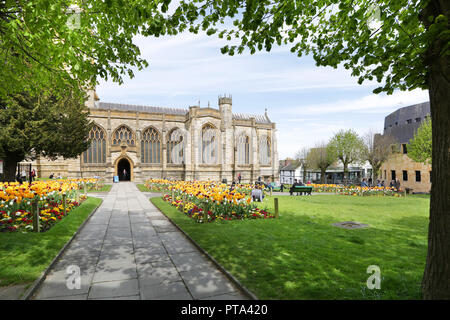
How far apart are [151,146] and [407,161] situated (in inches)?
1487

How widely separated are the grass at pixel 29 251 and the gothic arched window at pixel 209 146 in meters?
33.1

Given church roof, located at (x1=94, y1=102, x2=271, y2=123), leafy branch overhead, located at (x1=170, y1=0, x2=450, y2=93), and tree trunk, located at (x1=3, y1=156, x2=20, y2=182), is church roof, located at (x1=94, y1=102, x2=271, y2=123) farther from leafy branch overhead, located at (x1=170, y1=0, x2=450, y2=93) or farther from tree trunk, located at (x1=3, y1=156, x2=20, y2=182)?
leafy branch overhead, located at (x1=170, y1=0, x2=450, y2=93)

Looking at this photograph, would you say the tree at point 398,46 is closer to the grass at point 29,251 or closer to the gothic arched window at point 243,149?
the grass at point 29,251

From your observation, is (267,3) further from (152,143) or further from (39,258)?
(152,143)

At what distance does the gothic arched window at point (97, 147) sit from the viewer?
1366 inches

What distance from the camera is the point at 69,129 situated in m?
20.0

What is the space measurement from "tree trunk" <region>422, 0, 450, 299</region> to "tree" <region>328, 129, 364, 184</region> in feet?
115

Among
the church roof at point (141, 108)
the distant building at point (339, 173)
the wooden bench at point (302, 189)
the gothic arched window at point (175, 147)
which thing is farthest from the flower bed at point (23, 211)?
the distant building at point (339, 173)

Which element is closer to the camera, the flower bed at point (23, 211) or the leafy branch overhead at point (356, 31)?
the leafy branch overhead at point (356, 31)

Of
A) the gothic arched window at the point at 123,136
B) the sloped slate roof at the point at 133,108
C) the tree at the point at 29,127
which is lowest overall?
the tree at the point at 29,127

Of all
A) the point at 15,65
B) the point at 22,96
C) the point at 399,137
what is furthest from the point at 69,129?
the point at 399,137

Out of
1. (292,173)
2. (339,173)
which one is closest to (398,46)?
(339,173)

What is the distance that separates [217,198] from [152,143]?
31.5 m

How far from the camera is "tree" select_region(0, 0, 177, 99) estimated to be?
15.2 ft
